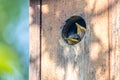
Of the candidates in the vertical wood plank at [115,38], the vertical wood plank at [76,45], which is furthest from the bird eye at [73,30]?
the vertical wood plank at [115,38]

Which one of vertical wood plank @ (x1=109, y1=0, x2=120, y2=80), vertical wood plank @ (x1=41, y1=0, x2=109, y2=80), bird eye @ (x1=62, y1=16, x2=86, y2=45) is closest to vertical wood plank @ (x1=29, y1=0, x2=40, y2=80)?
vertical wood plank @ (x1=41, y1=0, x2=109, y2=80)

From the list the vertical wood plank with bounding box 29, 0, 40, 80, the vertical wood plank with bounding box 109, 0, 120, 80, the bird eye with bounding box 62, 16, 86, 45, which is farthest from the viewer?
the vertical wood plank with bounding box 29, 0, 40, 80

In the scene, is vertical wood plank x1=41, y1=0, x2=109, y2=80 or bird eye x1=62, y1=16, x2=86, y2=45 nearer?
vertical wood plank x1=41, y1=0, x2=109, y2=80

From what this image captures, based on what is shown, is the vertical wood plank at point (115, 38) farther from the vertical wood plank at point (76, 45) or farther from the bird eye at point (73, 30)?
the bird eye at point (73, 30)

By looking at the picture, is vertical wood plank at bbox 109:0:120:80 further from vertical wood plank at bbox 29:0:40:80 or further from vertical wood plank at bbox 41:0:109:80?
vertical wood plank at bbox 29:0:40:80

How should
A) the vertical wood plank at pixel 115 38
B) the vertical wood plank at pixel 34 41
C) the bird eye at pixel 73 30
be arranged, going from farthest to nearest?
the vertical wood plank at pixel 34 41
the bird eye at pixel 73 30
the vertical wood plank at pixel 115 38

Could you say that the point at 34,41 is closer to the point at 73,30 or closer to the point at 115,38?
the point at 73,30
